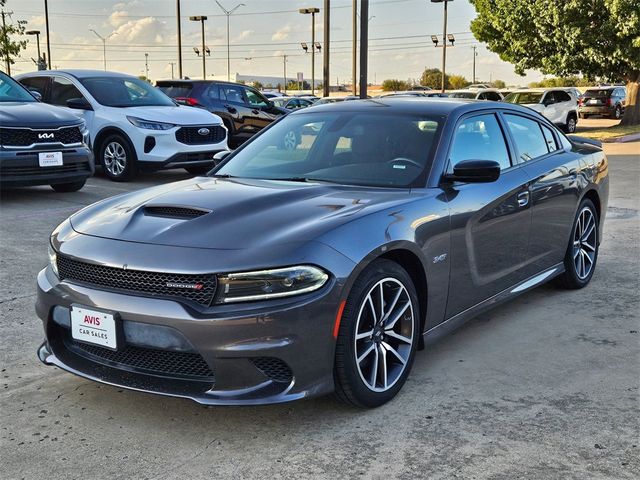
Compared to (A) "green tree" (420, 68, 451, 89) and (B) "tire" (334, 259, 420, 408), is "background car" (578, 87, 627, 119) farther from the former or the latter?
(A) "green tree" (420, 68, 451, 89)

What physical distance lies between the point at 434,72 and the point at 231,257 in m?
111

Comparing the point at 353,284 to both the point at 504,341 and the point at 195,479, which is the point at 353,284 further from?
the point at 504,341

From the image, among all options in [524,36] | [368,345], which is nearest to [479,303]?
[368,345]

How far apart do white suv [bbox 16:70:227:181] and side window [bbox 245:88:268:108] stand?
363cm

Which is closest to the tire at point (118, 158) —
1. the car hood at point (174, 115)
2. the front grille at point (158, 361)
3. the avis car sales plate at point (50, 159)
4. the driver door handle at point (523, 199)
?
the car hood at point (174, 115)

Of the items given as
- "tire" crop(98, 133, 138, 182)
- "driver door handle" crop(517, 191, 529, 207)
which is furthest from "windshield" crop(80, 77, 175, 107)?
"driver door handle" crop(517, 191, 529, 207)

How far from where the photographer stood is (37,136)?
9195mm

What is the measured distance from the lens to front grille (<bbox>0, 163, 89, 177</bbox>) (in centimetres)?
898

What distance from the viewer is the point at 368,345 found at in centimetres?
357

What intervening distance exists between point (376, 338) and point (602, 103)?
3708cm

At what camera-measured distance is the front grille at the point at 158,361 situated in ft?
10.6

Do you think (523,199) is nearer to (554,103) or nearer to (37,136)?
(37,136)

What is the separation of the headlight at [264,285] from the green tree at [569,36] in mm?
22371

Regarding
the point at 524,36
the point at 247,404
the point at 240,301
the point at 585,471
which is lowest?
the point at 585,471
